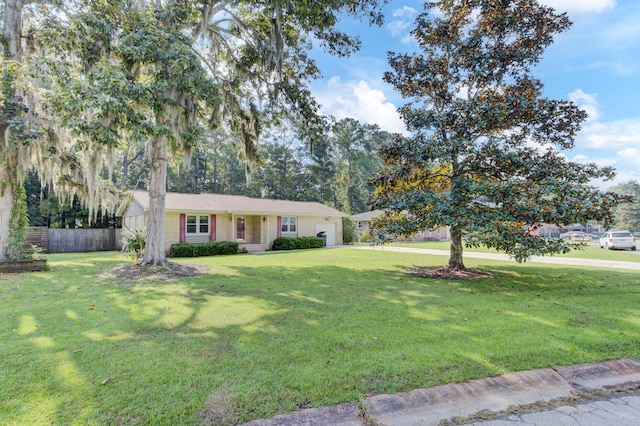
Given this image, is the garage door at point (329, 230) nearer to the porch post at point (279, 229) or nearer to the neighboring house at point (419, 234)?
the porch post at point (279, 229)

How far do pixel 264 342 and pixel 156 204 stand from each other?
7.88 meters

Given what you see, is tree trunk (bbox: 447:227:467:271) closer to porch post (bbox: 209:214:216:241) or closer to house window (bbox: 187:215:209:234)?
porch post (bbox: 209:214:216:241)

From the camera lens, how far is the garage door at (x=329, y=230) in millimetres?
22378

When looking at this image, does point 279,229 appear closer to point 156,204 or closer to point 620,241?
point 156,204

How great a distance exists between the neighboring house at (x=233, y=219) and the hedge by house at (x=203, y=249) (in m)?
→ 1.01

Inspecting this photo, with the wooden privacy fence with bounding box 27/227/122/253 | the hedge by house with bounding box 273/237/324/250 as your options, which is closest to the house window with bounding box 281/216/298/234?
the hedge by house with bounding box 273/237/324/250

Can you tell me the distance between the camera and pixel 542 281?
26.4 feet

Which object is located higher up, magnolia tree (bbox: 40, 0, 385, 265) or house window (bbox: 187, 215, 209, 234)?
magnolia tree (bbox: 40, 0, 385, 265)

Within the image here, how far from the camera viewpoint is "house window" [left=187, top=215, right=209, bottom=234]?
669 inches

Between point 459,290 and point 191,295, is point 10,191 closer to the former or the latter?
point 191,295

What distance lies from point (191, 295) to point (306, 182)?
31.9m

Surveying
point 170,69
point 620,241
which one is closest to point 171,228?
point 170,69

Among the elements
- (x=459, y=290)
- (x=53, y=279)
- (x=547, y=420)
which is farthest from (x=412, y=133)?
(x=53, y=279)

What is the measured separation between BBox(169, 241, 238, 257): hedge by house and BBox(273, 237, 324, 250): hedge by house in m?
3.10
